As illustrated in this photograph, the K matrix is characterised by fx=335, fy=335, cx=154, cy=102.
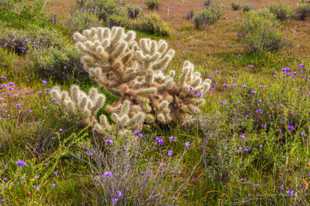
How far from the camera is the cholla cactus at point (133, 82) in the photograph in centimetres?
351

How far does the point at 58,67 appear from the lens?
215 inches

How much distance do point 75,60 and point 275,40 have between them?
248 inches

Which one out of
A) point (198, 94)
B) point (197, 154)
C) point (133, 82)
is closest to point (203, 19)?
point (198, 94)

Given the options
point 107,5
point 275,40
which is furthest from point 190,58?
point 107,5

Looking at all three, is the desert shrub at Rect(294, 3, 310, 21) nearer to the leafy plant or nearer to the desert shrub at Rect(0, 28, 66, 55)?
the leafy plant

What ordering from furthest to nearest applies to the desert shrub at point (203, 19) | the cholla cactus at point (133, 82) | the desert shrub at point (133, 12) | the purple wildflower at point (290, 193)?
the desert shrub at point (133, 12), the desert shrub at point (203, 19), the cholla cactus at point (133, 82), the purple wildflower at point (290, 193)

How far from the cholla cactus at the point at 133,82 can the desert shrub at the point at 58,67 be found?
1637mm

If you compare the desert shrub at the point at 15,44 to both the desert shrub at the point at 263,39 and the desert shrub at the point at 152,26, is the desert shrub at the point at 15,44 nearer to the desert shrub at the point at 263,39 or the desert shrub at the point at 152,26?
the desert shrub at the point at 152,26

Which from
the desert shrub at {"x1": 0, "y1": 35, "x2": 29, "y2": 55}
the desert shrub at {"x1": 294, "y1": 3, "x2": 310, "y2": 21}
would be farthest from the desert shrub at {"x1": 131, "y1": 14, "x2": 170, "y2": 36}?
the desert shrub at {"x1": 294, "y1": 3, "x2": 310, "y2": 21}

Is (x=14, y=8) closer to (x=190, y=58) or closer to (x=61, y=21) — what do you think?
(x=61, y=21)

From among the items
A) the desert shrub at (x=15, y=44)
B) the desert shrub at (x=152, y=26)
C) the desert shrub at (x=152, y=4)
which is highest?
the desert shrub at (x=15, y=44)

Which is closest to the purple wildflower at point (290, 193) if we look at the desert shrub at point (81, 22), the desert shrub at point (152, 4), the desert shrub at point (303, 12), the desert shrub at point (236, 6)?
the desert shrub at point (81, 22)

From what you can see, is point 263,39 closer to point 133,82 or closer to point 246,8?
point 133,82

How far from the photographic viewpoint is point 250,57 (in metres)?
9.02
